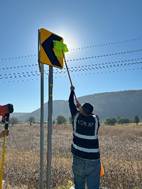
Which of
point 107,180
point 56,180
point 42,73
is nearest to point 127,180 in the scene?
point 107,180

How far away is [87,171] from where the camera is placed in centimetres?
559

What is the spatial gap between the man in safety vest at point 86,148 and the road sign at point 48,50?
2.46 feet

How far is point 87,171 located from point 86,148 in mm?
334

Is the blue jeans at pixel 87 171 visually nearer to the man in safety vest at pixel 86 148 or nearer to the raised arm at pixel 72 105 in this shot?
the man in safety vest at pixel 86 148

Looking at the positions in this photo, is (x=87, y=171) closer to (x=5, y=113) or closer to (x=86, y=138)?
(x=86, y=138)

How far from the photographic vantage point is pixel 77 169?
222 inches

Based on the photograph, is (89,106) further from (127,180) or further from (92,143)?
(127,180)

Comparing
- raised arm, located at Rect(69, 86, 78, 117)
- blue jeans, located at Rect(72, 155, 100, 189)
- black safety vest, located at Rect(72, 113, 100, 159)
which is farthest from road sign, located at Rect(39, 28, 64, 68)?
blue jeans, located at Rect(72, 155, 100, 189)

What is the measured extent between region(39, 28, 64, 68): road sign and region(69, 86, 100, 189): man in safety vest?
2.46 ft

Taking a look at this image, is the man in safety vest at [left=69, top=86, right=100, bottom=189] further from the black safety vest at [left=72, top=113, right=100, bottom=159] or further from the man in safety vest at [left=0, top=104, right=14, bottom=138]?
the man in safety vest at [left=0, top=104, right=14, bottom=138]

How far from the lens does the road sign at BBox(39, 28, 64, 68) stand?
5566mm

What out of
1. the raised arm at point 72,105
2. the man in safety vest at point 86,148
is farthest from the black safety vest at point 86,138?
the raised arm at point 72,105

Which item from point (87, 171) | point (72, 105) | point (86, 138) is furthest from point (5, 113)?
point (87, 171)

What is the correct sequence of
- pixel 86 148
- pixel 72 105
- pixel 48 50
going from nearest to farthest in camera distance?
pixel 86 148 → pixel 48 50 → pixel 72 105
